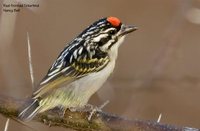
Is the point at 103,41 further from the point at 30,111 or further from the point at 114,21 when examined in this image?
the point at 30,111

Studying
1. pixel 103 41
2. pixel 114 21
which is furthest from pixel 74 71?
pixel 114 21

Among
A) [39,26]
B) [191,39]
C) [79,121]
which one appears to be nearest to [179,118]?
[191,39]

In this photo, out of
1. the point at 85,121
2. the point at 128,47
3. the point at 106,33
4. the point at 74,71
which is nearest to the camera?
the point at 85,121

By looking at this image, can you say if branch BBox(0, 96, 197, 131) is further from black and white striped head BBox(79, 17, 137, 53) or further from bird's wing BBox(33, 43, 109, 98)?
black and white striped head BBox(79, 17, 137, 53)

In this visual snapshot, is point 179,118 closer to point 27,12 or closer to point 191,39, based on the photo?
point 191,39

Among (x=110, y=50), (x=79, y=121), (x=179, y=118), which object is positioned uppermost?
(x=110, y=50)

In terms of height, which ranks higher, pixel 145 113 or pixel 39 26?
pixel 39 26

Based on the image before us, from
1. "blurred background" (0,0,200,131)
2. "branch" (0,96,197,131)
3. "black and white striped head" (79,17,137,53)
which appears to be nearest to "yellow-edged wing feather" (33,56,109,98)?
"black and white striped head" (79,17,137,53)
